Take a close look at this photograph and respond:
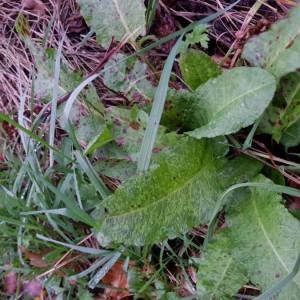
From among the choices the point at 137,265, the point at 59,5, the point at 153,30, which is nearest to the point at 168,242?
the point at 137,265

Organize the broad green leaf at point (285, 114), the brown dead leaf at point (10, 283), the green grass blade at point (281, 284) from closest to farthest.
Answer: the green grass blade at point (281, 284) → the broad green leaf at point (285, 114) → the brown dead leaf at point (10, 283)

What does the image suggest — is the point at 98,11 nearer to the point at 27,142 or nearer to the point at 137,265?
the point at 27,142

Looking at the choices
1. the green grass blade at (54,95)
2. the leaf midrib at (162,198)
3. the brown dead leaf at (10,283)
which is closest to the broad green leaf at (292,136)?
the leaf midrib at (162,198)

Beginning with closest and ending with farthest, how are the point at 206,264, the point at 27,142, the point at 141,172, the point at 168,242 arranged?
the point at 141,172, the point at 206,264, the point at 168,242, the point at 27,142

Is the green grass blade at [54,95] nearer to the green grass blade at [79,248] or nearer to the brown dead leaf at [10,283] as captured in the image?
the green grass blade at [79,248]

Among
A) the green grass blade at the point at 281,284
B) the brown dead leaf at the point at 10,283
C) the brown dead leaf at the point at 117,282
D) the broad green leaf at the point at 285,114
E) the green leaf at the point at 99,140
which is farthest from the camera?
the brown dead leaf at the point at 10,283

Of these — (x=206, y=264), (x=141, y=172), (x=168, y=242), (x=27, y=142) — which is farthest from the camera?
(x=27, y=142)
